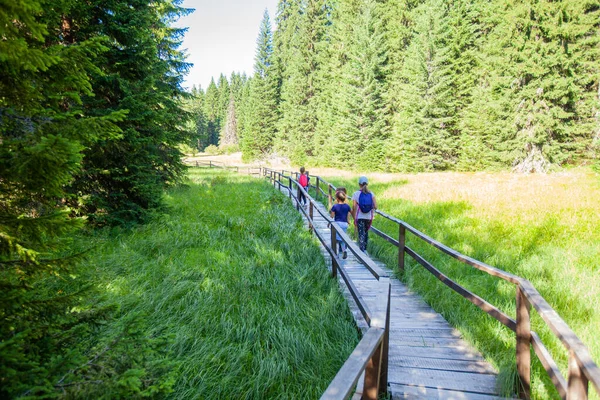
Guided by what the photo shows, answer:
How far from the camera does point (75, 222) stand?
2.09 metres

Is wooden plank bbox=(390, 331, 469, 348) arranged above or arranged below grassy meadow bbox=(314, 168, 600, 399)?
below

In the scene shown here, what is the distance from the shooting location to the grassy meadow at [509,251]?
376 centimetres

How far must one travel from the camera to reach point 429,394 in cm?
301

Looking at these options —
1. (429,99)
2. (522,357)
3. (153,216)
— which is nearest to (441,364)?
(522,357)

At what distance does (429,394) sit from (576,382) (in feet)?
4.49

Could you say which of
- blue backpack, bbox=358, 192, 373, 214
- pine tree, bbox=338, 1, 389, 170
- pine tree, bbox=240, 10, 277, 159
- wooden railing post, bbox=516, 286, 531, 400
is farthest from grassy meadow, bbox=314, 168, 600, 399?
pine tree, bbox=240, 10, 277, 159

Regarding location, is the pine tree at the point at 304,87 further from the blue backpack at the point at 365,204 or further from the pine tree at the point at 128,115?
the blue backpack at the point at 365,204

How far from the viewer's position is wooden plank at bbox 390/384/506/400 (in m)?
Answer: 2.97

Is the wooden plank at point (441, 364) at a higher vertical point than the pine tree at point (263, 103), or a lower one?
lower

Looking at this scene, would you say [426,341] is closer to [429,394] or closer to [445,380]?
[445,380]

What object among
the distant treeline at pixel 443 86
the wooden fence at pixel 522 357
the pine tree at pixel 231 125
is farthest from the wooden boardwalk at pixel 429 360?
the pine tree at pixel 231 125

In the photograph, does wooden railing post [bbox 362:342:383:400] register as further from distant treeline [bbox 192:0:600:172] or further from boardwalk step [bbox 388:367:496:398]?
distant treeline [bbox 192:0:600:172]

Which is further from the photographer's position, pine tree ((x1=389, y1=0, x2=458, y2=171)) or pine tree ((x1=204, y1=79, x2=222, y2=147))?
pine tree ((x1=204, y1=79, x2=222, y2=147))

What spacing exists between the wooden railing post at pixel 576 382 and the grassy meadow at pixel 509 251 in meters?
1.15
